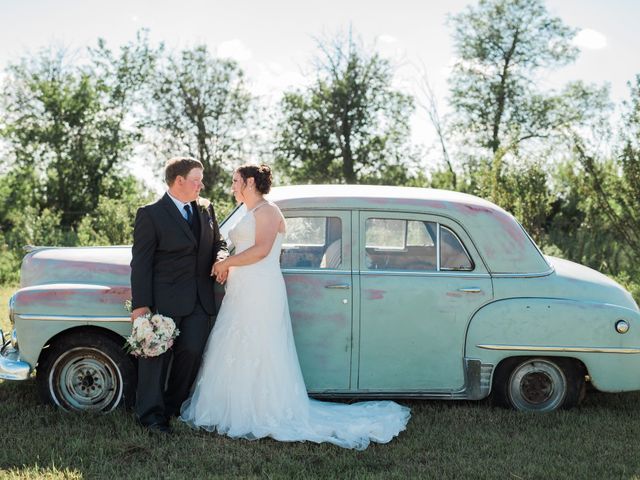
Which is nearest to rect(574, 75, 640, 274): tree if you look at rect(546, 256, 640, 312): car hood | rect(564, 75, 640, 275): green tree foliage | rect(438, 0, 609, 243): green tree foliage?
rect(564, 75, 640, 275): green tree foliage

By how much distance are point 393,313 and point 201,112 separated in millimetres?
34344

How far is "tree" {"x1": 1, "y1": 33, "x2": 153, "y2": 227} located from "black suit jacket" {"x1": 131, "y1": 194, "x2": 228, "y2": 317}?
103ft

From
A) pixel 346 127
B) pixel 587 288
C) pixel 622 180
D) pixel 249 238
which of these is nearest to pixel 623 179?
pixel 622 180

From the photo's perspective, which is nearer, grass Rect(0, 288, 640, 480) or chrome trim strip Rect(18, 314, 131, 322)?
grass Rect(0, 288, 640, 480)

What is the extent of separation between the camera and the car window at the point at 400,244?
5449 mm

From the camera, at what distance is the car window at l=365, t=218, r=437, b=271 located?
5.45 m

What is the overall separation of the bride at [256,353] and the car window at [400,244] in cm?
77

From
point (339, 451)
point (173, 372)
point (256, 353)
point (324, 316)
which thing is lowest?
point (339, 451)

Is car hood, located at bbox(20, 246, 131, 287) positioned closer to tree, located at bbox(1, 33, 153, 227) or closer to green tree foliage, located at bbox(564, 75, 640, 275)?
green tree foliage, located at bbox(564, 75, 640, 275)

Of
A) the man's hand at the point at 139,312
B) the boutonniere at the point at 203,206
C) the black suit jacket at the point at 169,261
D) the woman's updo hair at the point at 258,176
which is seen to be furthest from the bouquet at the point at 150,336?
the woman's updo hair at the point at 258,176

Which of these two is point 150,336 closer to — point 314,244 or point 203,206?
point 203,206

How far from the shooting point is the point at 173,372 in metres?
5.25

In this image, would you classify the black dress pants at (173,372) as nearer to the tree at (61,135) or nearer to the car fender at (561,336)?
the car fender at (561,336)

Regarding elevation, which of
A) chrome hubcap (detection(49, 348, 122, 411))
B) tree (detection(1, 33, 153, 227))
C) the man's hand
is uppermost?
tree (detection(1, 33, 153, 227))
